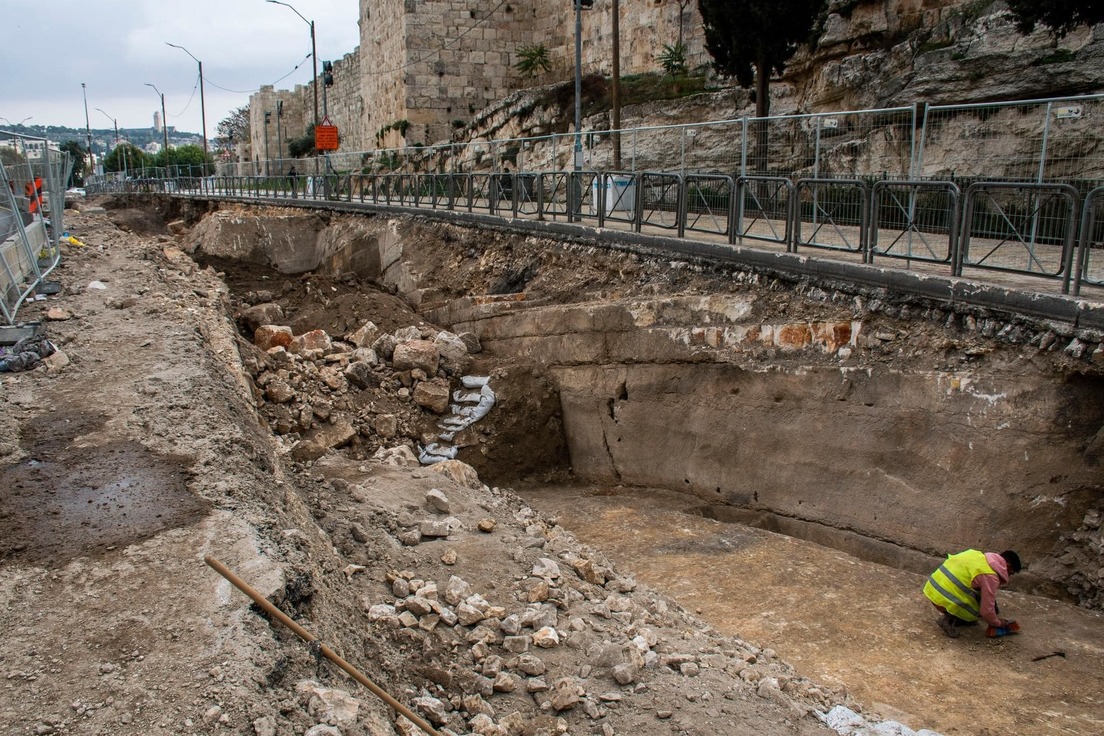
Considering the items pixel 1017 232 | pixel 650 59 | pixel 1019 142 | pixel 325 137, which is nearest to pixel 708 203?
pixel 1019 142

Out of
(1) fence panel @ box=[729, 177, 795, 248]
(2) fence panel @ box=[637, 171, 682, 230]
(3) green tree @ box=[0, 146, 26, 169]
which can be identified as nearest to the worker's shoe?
(1) fence panel @ box=[729, 177, 795, 248]

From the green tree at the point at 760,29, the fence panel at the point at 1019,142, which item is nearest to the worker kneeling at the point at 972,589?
the fence panel at the point at 1019,142

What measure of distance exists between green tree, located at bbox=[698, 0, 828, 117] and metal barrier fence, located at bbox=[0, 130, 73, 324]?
12.9 meters

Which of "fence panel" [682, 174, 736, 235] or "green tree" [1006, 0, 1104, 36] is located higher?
"green tree" [1006, 0, 1104, 36]

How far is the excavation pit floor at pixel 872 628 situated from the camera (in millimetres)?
5898

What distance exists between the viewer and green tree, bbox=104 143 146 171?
75.3 meters

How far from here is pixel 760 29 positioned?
18156 millimetres

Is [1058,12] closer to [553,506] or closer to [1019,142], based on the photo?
[1019,142]

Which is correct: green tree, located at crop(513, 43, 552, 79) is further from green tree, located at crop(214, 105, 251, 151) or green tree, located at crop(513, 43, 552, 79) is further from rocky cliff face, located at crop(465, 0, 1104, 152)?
green tree, located at crop(214, 105, 251, 151)

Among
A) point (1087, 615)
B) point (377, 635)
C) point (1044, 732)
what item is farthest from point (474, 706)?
point (1087, 615)

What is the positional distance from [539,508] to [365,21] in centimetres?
3558

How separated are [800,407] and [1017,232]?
2.58m

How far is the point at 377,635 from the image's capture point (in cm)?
489

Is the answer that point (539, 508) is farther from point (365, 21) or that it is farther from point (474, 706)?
point (365, 21)
